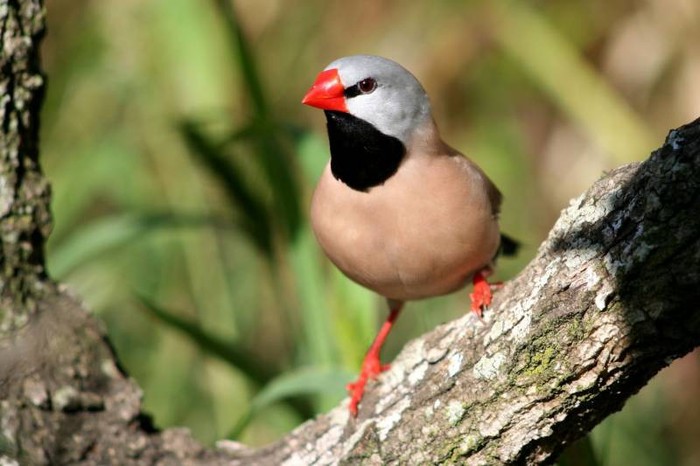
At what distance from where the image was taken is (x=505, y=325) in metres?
2.11

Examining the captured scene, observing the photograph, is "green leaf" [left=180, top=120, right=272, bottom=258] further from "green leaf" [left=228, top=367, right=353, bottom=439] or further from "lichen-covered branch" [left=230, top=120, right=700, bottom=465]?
"lichen-covered branch" [left=230, top=120, right=700, bottom=465]

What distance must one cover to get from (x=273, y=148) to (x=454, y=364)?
4.43 feet

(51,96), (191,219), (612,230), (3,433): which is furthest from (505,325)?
(51,96)

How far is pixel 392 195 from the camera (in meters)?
2.67

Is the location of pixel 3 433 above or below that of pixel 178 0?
below

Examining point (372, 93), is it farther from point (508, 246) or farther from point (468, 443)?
point (468, 443)

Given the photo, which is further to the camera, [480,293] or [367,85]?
[367,85]

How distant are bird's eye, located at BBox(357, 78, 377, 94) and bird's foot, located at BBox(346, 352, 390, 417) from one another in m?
0.84

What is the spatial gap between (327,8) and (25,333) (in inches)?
125

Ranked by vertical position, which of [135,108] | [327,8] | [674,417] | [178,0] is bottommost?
[674,417]

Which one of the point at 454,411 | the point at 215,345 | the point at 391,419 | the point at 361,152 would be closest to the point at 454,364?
the point at 454,411

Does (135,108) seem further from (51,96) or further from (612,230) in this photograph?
(612,230)

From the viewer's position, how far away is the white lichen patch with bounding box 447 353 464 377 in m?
2.23

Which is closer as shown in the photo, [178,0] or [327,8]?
[178,0]
